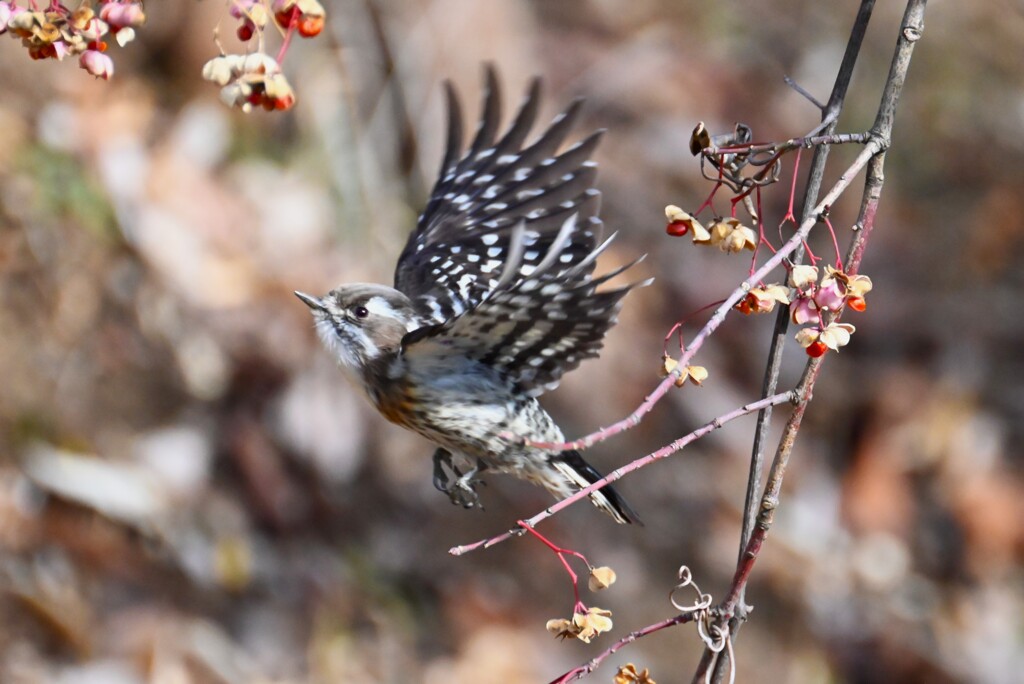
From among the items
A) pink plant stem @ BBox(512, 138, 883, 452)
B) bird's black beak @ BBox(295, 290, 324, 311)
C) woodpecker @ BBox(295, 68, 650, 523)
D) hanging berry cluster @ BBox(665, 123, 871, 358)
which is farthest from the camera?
bird's black beak @ BBox(295, 290, 324, 311)

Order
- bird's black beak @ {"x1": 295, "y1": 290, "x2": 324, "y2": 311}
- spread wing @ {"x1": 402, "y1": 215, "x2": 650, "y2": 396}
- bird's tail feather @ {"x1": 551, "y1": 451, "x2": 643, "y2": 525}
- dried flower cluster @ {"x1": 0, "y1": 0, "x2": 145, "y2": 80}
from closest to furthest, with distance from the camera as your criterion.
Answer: dried flower cluster @ {"x1": 0, "y1": 0, "x2": 145, "y2": 80}
spread wing @ {"x1": 402, "y1": 215, "x2": 650, "y2": 396}
bird's black beak @ {"x1": 295, "y1": 290, "x2": 324, "y2": 311}
bird's tail feather @ {"x1": 551, "y1": 451, "x2": 643, "y2": 525}

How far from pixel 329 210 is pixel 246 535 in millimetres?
1512

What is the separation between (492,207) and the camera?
118 inches

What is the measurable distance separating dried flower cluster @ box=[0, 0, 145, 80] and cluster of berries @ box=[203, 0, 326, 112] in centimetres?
13

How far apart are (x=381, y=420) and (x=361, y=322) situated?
8.83 ft

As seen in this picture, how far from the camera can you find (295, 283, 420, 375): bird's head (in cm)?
257

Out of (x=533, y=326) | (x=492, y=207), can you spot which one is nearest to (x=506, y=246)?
(x=492, y=207)

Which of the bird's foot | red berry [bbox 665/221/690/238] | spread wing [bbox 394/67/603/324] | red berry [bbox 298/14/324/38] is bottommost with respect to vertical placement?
the bird's foot

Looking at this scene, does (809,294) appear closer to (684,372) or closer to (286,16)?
(684,372)

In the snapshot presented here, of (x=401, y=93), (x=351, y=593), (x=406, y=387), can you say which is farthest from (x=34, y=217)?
(x=406, y=387)

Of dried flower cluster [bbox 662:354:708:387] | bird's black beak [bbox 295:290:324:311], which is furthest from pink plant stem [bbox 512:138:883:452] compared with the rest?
bird's black beak [bbox 295:290:324:311]

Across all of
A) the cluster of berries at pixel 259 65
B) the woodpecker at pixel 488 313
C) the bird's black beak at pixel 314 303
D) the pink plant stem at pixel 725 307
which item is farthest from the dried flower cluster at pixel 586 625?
the bird's black beak at pixel 314 303

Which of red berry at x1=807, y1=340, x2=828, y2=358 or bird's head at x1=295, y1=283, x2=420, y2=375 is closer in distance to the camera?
red berry at x1=807, y1=340, x2=828, y2=358

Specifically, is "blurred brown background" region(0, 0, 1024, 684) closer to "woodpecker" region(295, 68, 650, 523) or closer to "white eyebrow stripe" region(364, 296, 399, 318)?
"woodpecker" region(295, 68, 650, 523)
